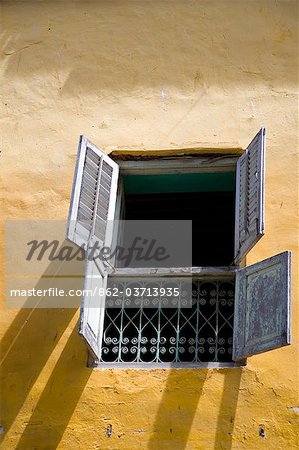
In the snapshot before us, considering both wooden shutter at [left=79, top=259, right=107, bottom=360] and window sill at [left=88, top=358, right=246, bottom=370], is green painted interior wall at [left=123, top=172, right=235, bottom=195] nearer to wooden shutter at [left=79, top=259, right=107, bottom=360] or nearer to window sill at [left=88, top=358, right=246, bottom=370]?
wooden shutter at [left=79, top=259, right=107, bottom=360]

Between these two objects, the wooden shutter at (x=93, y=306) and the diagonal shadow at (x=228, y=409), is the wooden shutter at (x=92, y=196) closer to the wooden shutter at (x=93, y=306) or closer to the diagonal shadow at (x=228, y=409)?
the wooden shutter at (x=93, y=306)

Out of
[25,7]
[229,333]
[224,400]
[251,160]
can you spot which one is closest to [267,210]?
[251,160]

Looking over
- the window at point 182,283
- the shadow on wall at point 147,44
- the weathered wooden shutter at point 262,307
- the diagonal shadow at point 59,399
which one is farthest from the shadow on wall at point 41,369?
the shadow on wall at point 147,44

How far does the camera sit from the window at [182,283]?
525cm

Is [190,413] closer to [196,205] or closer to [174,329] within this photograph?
[174,329]

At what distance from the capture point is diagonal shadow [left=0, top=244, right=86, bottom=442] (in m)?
5.56

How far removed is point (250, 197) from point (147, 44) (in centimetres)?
180

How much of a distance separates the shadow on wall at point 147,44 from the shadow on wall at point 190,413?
2.26 m

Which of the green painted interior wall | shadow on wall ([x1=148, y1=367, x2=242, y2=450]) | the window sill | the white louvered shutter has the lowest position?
shadow on wall ([x1=148, y1=367, x2=242, y2=450])

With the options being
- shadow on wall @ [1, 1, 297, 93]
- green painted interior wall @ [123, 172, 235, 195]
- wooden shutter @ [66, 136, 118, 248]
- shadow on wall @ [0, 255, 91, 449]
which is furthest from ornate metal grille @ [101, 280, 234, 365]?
shadow on wall @ [1, 1, 297, 93]

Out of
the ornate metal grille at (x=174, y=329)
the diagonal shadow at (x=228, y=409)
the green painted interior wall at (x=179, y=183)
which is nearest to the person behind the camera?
the diagonal shadow at (x=228, y=409)

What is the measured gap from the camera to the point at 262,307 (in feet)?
17.3

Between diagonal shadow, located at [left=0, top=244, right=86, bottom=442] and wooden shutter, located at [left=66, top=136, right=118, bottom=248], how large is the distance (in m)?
0.48

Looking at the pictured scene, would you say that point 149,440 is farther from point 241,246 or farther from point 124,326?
point 241,246
